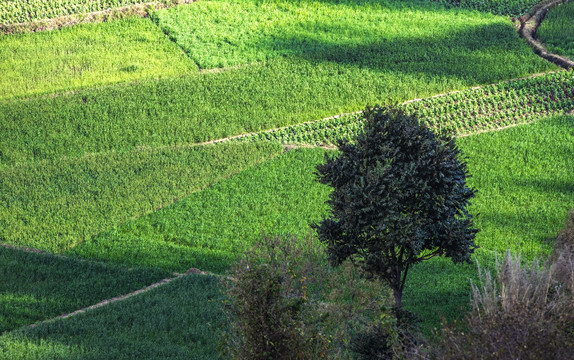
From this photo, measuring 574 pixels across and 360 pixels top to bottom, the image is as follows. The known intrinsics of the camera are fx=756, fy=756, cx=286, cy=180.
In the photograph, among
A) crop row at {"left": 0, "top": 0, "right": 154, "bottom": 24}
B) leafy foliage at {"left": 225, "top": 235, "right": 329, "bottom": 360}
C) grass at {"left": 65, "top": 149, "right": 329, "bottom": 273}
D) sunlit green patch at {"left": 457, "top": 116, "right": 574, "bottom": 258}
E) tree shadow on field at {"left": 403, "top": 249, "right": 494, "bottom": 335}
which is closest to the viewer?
leafy foliage at {"left": 225, "top": 235, "right": 329, "bottom": 360}

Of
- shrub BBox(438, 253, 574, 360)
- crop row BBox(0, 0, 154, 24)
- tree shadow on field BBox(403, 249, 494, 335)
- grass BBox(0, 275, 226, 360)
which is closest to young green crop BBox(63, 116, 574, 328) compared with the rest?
tree shadow on field BBox(403, 249, 494, 335)

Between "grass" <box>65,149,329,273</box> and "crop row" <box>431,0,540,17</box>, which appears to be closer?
"grass" <box>65,149,329,273</box>

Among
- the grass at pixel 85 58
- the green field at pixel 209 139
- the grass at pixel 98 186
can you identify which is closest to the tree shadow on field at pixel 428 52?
the green field at pixel 209 139

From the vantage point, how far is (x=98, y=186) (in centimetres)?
3916

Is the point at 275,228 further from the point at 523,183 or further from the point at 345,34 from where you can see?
the point at 345,34

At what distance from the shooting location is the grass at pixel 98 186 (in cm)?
3556

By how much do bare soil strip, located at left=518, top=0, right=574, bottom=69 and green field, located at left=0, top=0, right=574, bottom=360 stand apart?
3.81ft

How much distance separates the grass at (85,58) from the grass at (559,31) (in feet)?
87.2

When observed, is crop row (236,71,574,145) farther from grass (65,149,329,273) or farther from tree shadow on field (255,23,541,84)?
grass (65,149,329,273)

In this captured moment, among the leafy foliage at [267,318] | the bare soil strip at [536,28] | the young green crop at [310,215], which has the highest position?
the leafy foliage at [267,318]

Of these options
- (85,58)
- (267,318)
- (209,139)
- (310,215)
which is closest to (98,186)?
(209,139)

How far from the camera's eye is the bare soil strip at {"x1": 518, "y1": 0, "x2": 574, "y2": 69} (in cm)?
5400

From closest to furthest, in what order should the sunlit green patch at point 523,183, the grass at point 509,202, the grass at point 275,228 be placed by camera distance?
1. the grass at point 275,228
2. the grass at point 509,202
3. the sunlit green patch at point 523,183

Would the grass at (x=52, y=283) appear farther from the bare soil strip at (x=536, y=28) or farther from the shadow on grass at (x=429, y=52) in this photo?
the bare soil strip at (x=536, y=28)
